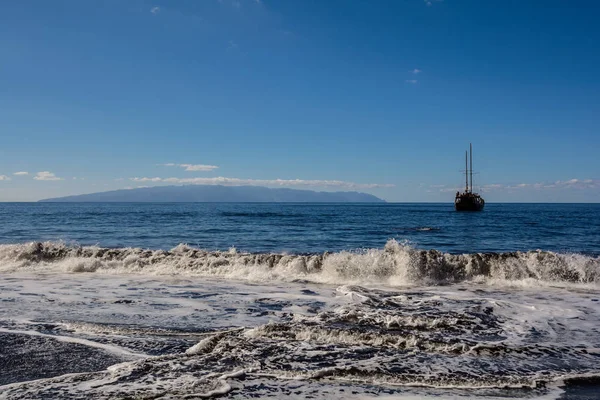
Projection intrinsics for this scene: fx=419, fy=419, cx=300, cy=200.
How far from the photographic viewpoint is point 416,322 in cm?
843

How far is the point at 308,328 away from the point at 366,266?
7.64 meters

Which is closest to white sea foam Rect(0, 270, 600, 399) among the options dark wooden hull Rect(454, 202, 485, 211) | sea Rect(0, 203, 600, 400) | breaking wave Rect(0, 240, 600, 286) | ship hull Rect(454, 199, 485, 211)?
sea Rect(0, 203, 600, 400)

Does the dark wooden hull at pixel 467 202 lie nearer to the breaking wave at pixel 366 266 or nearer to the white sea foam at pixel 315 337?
the breaking wave at pixel 366 266

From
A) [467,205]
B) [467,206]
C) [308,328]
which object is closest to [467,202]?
[467,205]

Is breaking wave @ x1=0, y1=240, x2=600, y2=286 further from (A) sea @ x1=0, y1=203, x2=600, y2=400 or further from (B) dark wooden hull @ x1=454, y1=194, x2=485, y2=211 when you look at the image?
(B) dark wooden hull @ x1=454, y1=194, x2=485, y2=211

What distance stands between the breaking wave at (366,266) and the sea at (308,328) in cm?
6

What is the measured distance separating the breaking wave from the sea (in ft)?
0.20

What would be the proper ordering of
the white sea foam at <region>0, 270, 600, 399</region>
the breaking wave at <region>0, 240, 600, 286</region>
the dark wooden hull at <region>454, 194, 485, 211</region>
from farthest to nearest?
the dark wooden hull at <region>454, 194, 485, 211</region> < the breaking wave at <region>0, 240, 600, 286</region> < the white sea foam at <region>0, 270, 600, 399</region>

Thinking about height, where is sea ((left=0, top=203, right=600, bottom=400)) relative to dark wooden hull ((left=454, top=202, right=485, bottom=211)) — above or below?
below

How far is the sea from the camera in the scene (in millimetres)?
5355

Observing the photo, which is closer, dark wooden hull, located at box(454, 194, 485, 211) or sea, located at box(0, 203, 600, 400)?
sea, located at box(0, 203, 600, 400)

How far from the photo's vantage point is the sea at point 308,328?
5355 millimetres

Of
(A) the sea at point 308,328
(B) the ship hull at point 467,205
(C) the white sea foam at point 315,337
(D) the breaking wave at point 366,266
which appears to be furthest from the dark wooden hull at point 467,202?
(C) the white sea foam at point 315,337

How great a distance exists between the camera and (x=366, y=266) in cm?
1516
